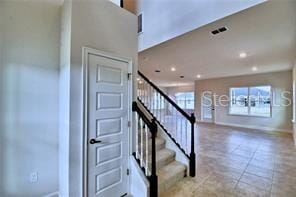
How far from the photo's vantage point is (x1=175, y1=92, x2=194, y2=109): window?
13.4m

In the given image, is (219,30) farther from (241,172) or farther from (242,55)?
(241,172)

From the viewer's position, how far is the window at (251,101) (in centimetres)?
804

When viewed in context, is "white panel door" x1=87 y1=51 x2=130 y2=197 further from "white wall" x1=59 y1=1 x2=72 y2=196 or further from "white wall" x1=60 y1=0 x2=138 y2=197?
"white wall" x1=59 y1=1 x2=72 y2=196

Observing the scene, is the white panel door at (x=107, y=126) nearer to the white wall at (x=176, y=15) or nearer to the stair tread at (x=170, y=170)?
the stair tread at (x=170, y=170)

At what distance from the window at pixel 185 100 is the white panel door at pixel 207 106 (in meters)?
2.59

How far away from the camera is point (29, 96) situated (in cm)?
220

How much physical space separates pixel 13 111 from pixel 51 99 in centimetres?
45

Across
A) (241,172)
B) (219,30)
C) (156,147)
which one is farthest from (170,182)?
(219,30)

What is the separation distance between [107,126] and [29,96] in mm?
1077

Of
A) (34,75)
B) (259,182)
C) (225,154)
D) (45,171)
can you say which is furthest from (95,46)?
(225,154)

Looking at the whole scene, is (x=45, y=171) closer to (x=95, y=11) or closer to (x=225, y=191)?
(x=95, y=11)

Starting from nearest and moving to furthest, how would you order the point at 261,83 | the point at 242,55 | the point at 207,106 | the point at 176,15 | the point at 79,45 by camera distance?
the point at 79,45
the point at 176,15
the point at 242,55
the point at 261,83
the point at 207,106

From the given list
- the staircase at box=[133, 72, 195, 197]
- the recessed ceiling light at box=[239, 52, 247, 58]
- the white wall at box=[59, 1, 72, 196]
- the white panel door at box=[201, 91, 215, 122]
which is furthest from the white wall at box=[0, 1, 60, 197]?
the white panel door at box=[201, 91, 215, 122]

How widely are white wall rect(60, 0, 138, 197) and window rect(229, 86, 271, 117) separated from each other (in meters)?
8.25
